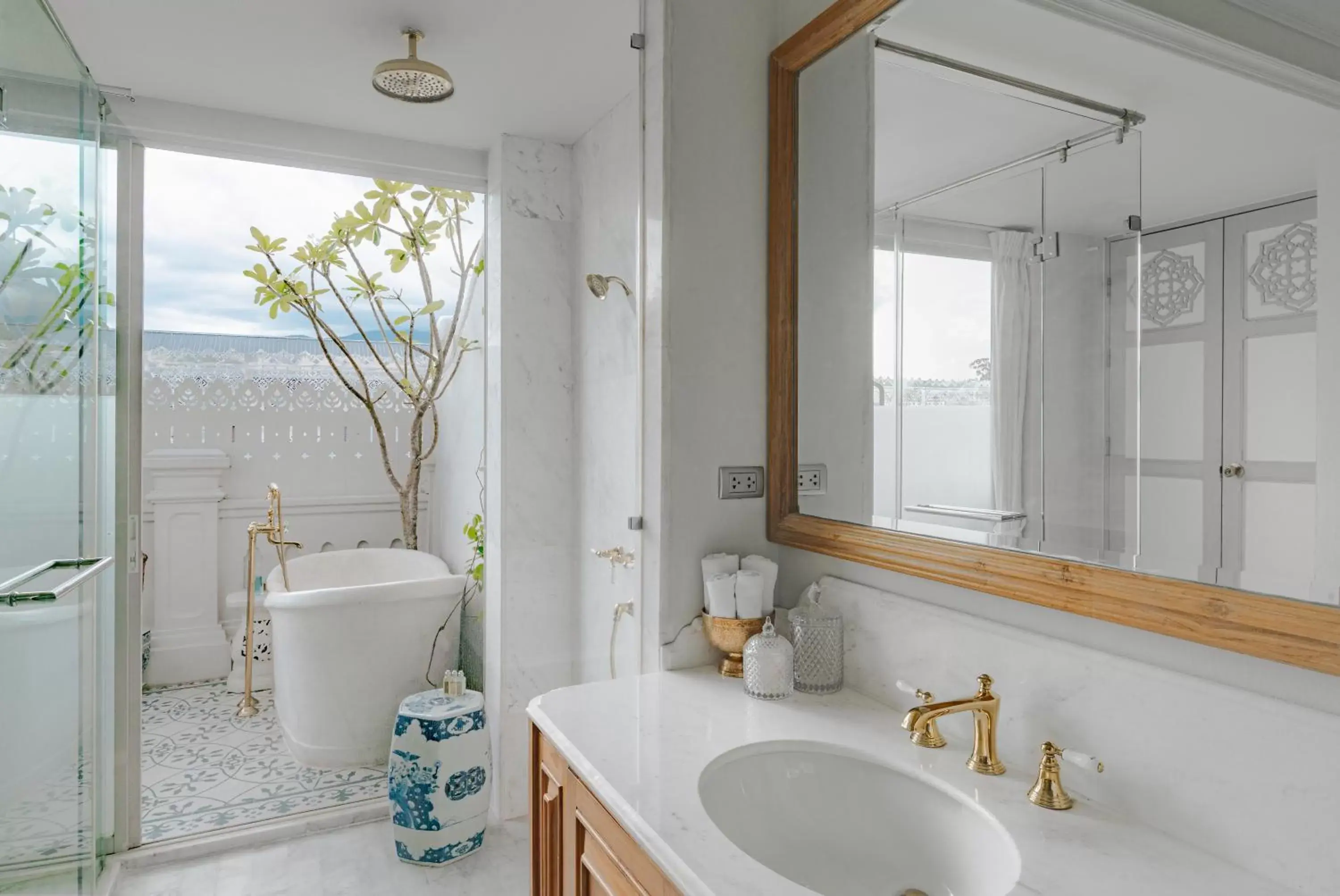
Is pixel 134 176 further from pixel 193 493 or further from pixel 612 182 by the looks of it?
pixel 193 493

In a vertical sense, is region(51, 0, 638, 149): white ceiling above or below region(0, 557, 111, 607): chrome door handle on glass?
above

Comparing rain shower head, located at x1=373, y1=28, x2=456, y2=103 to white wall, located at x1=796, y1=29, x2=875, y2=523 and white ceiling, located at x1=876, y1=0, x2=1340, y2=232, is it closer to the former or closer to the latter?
white wall, located at x1=796, y1=29, x2=875, y2=523

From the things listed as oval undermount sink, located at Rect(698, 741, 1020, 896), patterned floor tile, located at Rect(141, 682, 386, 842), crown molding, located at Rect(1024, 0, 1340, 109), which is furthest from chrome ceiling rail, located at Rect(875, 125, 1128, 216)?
patterned floor tile, located at Rect(141, 682, 386, 842)

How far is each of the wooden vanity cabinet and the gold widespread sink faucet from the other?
0.41 metres

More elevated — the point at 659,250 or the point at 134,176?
the point at 134,176

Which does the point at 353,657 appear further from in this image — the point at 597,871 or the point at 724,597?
the point at 597,871

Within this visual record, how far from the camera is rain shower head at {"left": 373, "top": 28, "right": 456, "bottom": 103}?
200cm

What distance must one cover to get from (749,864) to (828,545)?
733 millimetres

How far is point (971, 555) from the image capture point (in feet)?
3.88

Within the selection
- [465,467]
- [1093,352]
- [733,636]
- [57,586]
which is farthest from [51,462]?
[1093,352]

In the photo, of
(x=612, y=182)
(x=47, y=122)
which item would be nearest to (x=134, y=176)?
(x=47, y=122)

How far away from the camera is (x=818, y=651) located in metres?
1.39

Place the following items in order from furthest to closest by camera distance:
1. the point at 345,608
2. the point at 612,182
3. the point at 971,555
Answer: the point at 345,608
the point at 612,182
the point at 971,555

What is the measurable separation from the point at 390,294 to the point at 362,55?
60.4 inches
